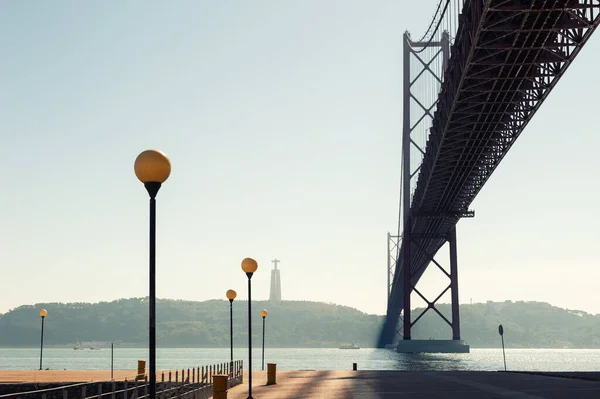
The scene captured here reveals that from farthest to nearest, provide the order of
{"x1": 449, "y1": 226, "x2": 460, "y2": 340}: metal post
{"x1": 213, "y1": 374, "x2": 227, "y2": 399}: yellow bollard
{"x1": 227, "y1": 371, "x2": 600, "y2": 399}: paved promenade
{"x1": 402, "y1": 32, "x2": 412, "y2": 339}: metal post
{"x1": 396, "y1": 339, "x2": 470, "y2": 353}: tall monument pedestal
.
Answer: {"x1": 449, "y1": 226, "x2": 460, "y2": 340}: metal post < {"x1": 402, "y1": 32, "x2": 412, "y2": 339}: metal post < {"x1": 396, "y1": 339, "x2": 470, "y2": 353}: tall monument pedestal < {"x1": 227, "y1": 371, "x2": 600, "y2": 399}: paved promenade < {"x1": 213, "y1": 374, "x2": 227, "y2": 399}: yellow bollard

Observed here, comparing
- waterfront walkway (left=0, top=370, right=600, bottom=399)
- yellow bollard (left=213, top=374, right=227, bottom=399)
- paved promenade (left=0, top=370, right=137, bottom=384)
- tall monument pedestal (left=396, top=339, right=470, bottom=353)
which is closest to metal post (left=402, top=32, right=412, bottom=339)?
tall monument pedestal (left=396, top=339, right=470, bottom=353)

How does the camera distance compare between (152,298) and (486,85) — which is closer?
(152,298)

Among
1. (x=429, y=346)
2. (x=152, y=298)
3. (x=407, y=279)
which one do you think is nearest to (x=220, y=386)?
(x=152, y=298)

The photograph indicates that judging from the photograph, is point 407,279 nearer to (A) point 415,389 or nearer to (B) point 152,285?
(A) point 415,389

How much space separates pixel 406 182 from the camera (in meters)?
87.9

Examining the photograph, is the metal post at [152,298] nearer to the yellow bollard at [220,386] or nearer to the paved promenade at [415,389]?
the yellow bollard at [220,386]

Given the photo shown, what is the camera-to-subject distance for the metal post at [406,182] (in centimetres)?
8538

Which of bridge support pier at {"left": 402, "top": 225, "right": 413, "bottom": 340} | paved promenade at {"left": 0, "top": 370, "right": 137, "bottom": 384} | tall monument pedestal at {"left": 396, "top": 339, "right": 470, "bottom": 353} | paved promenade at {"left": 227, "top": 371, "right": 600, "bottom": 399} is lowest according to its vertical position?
paved promenade at {"left": 227, "top": 371, "right": 600, "bottom": 399}

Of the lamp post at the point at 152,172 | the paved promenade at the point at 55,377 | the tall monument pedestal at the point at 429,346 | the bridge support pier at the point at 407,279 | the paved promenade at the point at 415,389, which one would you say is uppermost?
the bridge support pier at the point at 407,279

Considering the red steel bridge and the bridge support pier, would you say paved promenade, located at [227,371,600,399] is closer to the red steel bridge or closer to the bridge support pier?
the red steel bridge

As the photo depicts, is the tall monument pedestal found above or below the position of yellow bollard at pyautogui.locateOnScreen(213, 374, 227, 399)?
above

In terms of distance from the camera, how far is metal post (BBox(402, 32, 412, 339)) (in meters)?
85.4

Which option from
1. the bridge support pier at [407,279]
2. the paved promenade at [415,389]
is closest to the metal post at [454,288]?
the bridge support pier at [407,279]

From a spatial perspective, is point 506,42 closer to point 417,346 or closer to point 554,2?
point 554,2
